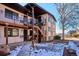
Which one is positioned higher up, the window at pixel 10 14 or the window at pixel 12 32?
the window at pixel 10 14

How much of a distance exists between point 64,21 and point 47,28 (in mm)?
349

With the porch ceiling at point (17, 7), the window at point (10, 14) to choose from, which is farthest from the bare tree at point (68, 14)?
the window at point (10, 14)

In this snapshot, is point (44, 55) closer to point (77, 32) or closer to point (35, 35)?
point (35, 35)

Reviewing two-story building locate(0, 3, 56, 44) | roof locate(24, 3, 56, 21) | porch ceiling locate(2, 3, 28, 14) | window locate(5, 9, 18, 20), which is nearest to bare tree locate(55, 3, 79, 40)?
two-story building locate(0, 3, 56, 44)

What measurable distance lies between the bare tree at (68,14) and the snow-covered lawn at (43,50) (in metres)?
0.32

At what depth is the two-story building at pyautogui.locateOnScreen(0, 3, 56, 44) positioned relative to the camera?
3896 millimetres

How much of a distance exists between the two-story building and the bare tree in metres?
0.17

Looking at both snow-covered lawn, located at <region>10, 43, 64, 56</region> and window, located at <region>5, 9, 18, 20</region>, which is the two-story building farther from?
snow-covered lawn, located at <region>10, 43, 64, 56</region>

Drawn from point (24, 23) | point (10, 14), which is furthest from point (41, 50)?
point (10, 14)

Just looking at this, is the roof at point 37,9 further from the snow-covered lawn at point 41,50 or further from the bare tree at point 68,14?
the snow-covered lawn at point 41,50

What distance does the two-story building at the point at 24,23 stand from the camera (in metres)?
3.90

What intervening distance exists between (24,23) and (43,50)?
2.05 ft

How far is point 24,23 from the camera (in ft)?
13.3

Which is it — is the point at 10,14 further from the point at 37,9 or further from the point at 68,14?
the point at 68,14
